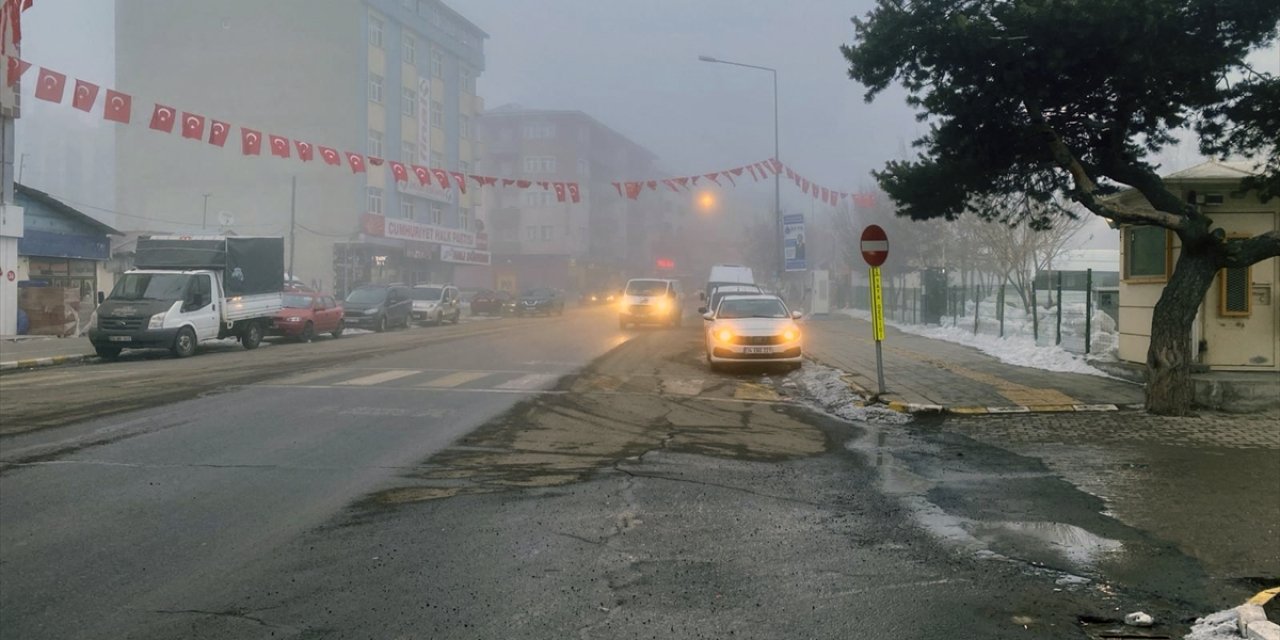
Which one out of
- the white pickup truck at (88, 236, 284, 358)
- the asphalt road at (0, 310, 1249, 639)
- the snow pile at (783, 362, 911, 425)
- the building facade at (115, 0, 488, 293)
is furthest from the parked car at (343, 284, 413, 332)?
the asphalt road at (0, 310, 1249, 639)

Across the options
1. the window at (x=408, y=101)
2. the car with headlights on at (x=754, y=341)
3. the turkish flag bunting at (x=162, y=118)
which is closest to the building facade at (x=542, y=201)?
the window at (x=408, y=101)

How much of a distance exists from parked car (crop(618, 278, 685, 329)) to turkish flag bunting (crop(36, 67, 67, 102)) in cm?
1754

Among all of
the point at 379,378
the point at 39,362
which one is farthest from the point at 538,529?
the point at 39,362

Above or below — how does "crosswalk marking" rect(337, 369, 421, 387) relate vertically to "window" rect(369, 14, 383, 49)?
below

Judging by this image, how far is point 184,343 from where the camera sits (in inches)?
841

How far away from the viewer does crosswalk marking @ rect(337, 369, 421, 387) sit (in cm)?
1489

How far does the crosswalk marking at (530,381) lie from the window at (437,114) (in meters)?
45.6

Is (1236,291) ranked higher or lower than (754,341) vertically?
higher

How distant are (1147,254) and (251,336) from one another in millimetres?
20105

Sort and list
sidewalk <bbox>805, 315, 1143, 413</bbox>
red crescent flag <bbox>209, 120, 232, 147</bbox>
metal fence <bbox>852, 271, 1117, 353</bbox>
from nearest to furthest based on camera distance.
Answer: sidewalk <bbox>805, 315, 1143, 413</bbox> < metal fence <bbox>852, 271, 1117, 353</bbox> < red crescent flag <bbox>209, 120, 232, 147</bbox>

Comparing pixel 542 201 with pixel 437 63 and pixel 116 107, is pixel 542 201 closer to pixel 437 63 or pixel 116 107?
pixel 437 63

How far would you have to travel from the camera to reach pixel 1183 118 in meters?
12.6

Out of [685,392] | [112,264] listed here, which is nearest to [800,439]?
[685,392]

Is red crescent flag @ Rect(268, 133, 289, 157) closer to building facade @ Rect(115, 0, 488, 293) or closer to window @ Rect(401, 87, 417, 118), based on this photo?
building facade @ Rect(115, 0, 488, 293)
